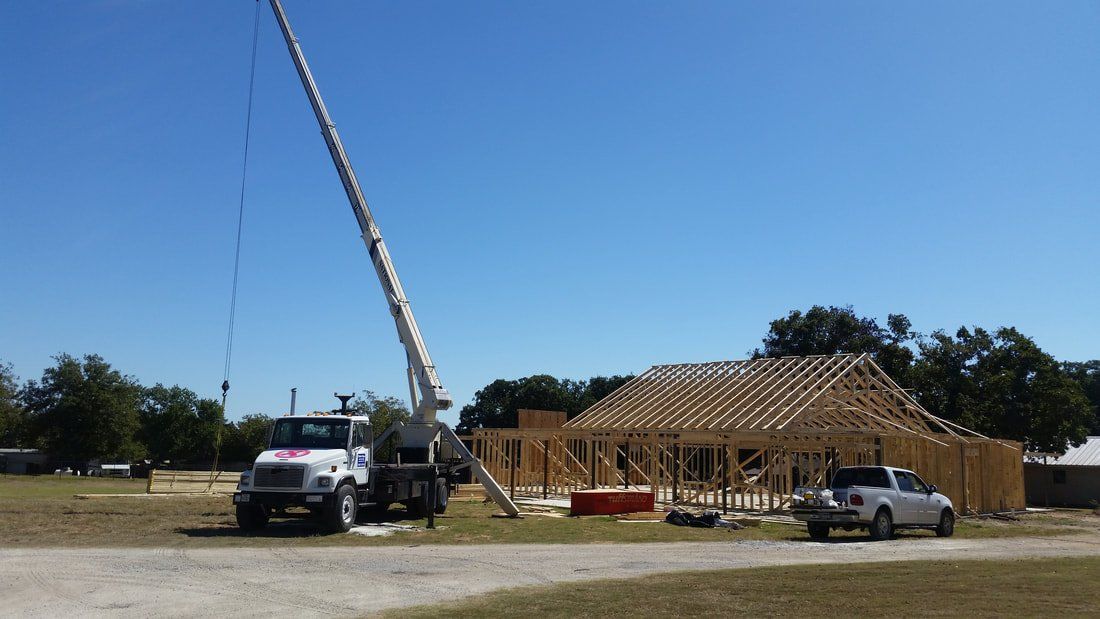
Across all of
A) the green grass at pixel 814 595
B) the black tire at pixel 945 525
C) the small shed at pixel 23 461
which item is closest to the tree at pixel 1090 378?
the black tire at pixel 945 525

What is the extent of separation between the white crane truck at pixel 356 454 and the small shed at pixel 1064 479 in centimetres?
2842

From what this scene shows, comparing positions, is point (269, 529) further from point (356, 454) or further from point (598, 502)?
point (598, 502)

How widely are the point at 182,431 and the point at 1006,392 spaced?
58646 millimetres

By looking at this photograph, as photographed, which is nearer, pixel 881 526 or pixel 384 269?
pixel 881 526

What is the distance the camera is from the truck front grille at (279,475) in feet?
56.4

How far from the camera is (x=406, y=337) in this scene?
2180 cm

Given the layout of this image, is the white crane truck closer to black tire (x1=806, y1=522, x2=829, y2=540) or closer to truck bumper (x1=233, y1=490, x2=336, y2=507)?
truck bumper (x1=233, y1=490, x2=336, y2=507)

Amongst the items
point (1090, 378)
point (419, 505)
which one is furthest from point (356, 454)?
point (1090, 378)

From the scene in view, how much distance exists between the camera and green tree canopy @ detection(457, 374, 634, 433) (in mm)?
85812

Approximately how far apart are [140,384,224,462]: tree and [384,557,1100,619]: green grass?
6135 centimetres

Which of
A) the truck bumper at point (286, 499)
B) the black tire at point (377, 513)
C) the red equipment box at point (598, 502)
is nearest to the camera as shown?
the truck bumper at point (286, 499)

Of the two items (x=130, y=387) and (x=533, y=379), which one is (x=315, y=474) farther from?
(x=533, y=379)

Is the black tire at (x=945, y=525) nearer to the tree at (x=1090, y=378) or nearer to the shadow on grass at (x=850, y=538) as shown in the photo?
the shadow on grass at (x=850, y=538)

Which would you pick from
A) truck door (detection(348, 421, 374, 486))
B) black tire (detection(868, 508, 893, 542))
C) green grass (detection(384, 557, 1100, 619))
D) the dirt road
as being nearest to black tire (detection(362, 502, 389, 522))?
truck door (detection(348, 421, 374, 486))
